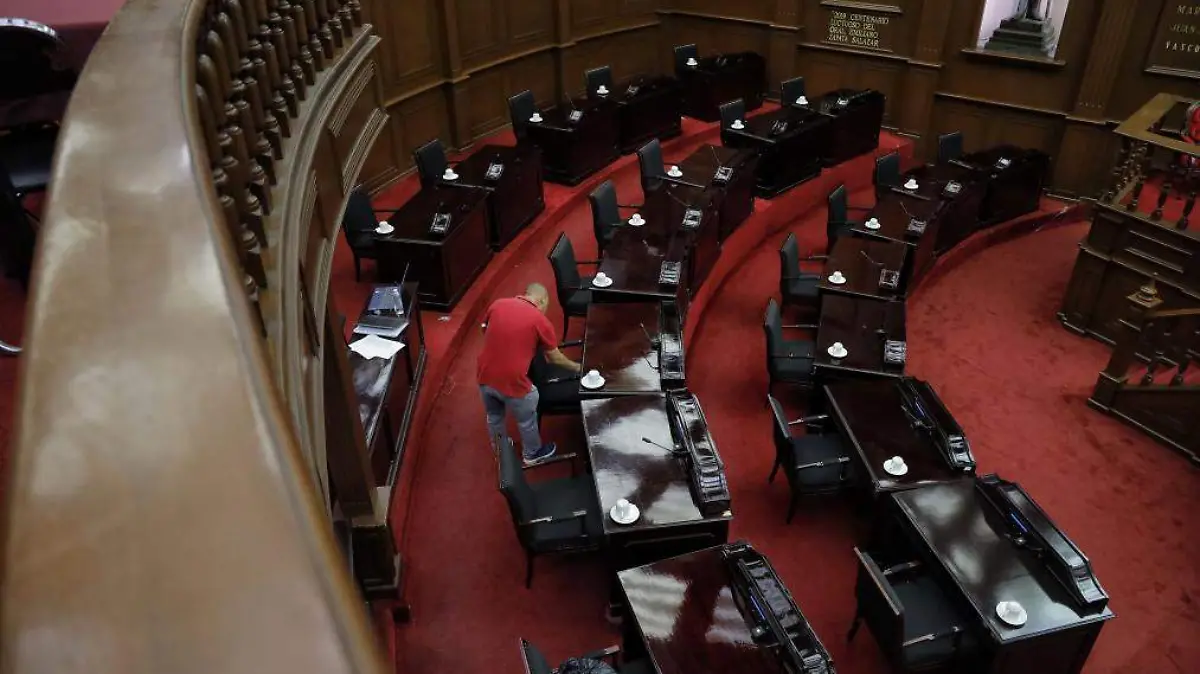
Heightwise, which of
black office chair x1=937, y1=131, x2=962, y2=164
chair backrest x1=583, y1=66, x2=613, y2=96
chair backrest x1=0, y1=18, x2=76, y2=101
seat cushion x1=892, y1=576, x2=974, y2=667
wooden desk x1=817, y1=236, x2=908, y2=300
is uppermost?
chair backrest x1=0, y1=18, x2=76, y2=101

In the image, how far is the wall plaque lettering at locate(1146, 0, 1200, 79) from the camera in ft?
27.7

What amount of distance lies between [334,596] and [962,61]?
1098 centimetres

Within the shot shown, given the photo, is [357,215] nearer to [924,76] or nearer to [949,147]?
[949,147]

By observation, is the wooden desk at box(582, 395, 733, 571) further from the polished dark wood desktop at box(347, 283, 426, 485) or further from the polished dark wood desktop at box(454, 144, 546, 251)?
the polished dark wood desktop at box(454, 144, 546, 251)

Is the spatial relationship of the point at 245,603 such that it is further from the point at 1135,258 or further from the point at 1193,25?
the point at 1193,25

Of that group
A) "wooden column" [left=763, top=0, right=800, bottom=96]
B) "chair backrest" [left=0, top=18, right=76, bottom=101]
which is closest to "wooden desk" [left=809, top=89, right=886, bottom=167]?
"wooden column" [left=763, top=0, right=800, bottom=96]

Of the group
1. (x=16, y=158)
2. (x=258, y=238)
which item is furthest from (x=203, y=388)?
(x=16, y=158)

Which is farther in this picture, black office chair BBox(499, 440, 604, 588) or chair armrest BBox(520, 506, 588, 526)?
chair armrest BBox(520, 506, 588, 526)

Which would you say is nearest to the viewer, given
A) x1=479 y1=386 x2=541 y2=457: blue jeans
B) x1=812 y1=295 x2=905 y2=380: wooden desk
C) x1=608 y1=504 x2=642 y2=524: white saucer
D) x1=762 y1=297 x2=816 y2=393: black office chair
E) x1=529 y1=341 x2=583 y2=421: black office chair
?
x1=608 y1=504 x2=642 y2=524: white saucer

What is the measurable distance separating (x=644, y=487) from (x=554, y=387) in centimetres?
137

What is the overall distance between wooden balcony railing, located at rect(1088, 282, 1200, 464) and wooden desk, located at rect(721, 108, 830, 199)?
144 inches

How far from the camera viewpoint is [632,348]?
5.51 metres

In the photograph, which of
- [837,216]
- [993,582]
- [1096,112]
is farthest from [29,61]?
[1096,112]

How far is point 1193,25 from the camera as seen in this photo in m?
8.46
